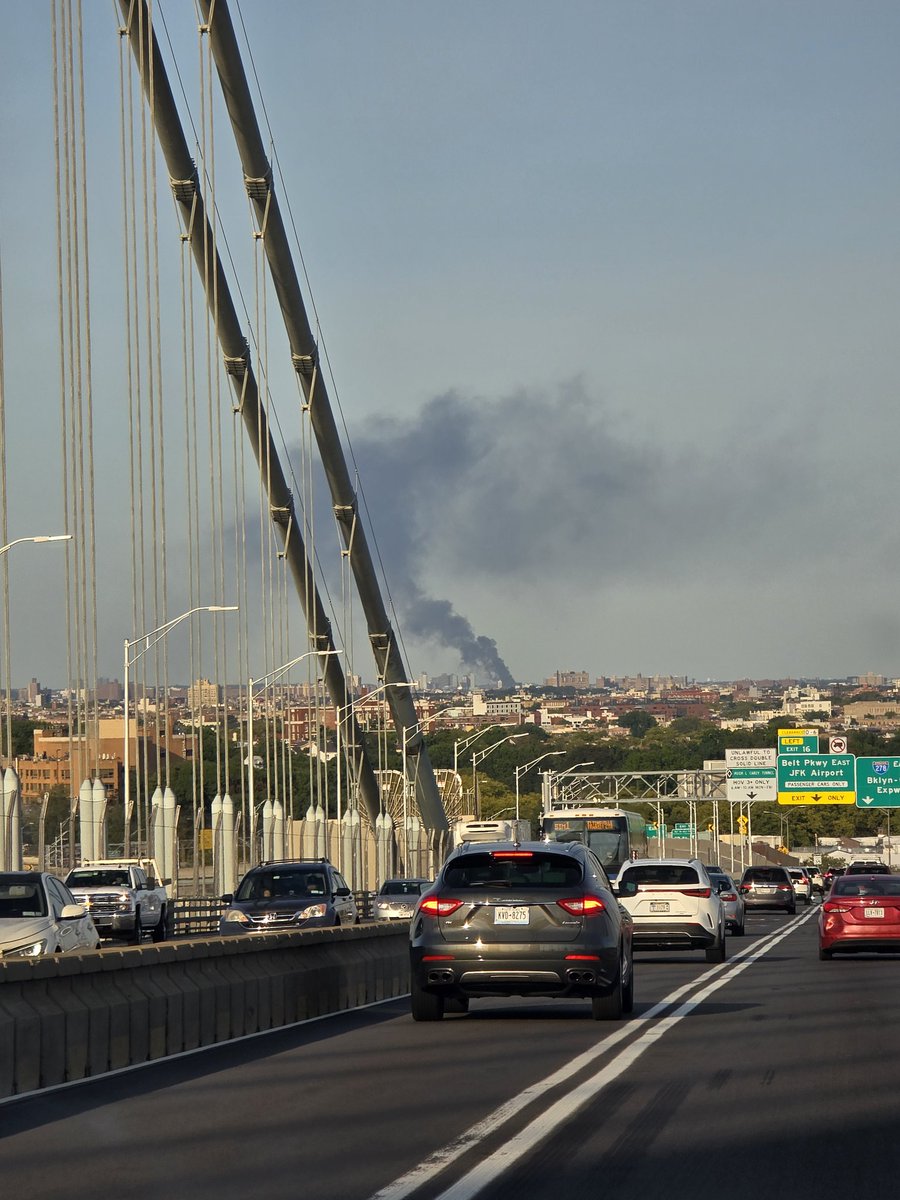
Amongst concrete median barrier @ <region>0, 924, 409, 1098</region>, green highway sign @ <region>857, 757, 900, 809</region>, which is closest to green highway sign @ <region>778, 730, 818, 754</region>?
green highway sign @ <region>857, 757, 900, 809</region>

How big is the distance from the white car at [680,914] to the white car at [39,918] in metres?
10.8

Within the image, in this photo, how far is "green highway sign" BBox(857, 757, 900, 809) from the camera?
Answer: 97562mm

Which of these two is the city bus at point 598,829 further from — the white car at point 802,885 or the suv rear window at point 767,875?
the white car at point 802,885

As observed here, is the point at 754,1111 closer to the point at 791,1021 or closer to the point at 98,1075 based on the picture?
the point at 98,1075

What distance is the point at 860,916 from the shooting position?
106ft

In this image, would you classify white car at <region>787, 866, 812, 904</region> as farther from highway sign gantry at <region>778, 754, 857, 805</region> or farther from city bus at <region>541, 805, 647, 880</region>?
city bus at <region>541, 805, 647, 880</region>

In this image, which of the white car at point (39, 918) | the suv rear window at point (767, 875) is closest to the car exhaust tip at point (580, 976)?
the white car at point (39, 918)

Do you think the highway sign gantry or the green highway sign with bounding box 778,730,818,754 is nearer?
the highway sign gantry

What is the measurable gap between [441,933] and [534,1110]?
6461mm

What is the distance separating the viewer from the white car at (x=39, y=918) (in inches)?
811

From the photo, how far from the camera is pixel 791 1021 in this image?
1869 centimetres

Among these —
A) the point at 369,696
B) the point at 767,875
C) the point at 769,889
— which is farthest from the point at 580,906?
the point at 369,696

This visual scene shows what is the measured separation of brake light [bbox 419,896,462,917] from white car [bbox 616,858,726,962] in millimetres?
12675

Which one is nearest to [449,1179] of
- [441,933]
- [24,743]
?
[441,933]
